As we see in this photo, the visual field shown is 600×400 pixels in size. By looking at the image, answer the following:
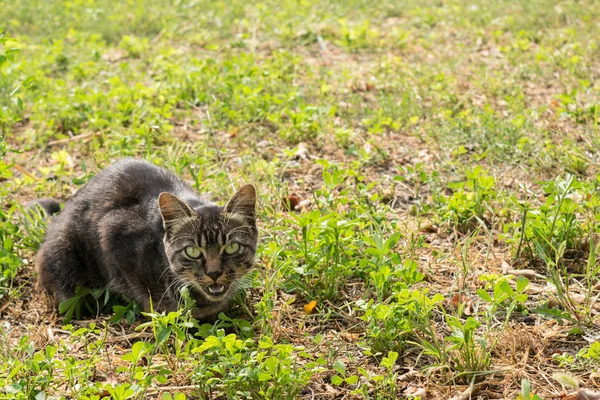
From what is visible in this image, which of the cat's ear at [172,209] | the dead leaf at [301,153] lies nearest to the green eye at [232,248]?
the cat's ear at [172,209]

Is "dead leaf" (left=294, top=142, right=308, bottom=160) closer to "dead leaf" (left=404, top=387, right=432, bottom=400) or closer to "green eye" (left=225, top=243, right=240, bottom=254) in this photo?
"green eye" (left=225, top=243, right=240, bottom=254)

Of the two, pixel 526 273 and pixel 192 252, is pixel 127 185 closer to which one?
pixel 192 252

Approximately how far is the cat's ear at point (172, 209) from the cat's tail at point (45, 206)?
137 centimetres

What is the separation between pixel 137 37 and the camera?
8.83 m

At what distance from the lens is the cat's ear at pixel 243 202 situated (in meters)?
4.05

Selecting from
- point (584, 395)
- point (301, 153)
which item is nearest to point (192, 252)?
point (584, 395)

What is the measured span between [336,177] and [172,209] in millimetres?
1194

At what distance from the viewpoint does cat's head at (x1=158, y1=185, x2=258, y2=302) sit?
399 centimetres

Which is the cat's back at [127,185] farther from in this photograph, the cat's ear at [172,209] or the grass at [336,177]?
the grass at [336,177]

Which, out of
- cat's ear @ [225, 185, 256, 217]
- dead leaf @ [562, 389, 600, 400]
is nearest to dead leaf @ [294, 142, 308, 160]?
cat's ear @ [225, 185, 256, 217]

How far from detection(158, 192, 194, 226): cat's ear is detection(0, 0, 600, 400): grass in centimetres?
54

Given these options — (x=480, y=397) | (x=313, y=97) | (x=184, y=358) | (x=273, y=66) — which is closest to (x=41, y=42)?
(x=273, y=66)

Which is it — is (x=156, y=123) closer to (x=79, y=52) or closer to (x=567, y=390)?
(x=79, y=52)

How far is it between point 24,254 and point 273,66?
3542mm
